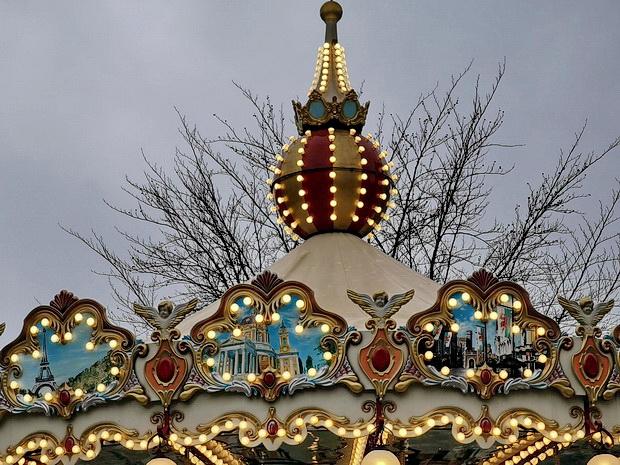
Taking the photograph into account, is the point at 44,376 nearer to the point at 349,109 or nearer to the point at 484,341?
the point at 484,341

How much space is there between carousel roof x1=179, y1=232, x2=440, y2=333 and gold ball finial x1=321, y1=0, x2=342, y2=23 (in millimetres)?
2670

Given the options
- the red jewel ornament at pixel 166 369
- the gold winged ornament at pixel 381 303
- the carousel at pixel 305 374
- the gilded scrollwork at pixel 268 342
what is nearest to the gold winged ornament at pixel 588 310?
the carousel at pixel 305 374

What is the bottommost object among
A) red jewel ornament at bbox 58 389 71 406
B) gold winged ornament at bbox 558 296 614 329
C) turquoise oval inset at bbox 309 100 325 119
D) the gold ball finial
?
red jewel ornament at bbox 58 389 71 406

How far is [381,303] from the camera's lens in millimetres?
6957

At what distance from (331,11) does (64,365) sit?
5.39 metres

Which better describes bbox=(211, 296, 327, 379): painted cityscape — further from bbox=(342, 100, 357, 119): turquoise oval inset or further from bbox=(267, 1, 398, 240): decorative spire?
bbox=(342, 100, 357, 119): turquoise oval inset

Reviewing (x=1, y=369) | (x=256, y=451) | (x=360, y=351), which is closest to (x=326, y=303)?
(x=360, y=351)

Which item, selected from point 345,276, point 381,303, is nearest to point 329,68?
point 345,276

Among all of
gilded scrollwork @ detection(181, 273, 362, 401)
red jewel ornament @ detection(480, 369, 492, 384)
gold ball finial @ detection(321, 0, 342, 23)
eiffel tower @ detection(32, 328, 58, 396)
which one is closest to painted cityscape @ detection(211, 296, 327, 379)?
gilded scrollwork @ detection(181, 273, 362, 401)

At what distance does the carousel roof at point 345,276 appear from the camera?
816cm

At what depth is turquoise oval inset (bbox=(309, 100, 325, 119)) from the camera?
1020cm

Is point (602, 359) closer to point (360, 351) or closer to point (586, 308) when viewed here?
point (586, 308)

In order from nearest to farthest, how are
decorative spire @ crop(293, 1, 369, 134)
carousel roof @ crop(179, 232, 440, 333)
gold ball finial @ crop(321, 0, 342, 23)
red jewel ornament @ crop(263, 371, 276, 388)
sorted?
red jewel ornament @ crop(263, 371, 276, 388), carousel roof @ crop(179, 232, 440, 333), decorative spire @ crop(293, 1, 369, 134), gold ball finial @ crop(321, 0, 342, 23)

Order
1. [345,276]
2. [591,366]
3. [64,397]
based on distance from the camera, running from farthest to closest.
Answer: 1. [345,276]
2. [64,397]
3. [591,366]
